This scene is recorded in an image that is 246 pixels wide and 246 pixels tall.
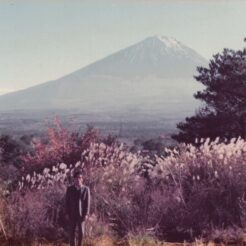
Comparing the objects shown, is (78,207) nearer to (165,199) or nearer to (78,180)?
(78,180)

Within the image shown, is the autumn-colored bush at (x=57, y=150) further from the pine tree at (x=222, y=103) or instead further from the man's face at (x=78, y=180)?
the pine tree at (x=222, y=103)

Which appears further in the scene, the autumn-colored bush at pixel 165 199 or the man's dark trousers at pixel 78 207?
the autumn-colored bush at pixel 165 199

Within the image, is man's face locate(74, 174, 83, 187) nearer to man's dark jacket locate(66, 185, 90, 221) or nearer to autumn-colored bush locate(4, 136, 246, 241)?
man's dark jacket locate(66, 185, 90, 221)

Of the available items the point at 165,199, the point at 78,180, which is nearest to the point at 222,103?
the point at 165,199

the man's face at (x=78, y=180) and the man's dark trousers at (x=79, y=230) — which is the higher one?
the man's face at (x=78, y=180)

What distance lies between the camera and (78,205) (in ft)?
39.2

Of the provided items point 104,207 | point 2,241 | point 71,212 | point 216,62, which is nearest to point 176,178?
point 104,207

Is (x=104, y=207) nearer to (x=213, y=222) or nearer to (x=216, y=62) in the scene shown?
(x=213, y=222)

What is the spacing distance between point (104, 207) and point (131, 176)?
3.16 feet

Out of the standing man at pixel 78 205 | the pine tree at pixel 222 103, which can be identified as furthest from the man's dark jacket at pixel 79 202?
the pine tree at pixel 222 103

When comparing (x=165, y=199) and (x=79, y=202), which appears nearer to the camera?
(x=79, y=202)

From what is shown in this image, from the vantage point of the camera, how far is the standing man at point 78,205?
39.2 feet

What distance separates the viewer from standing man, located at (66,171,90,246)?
11953mm

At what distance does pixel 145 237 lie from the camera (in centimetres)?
1235
